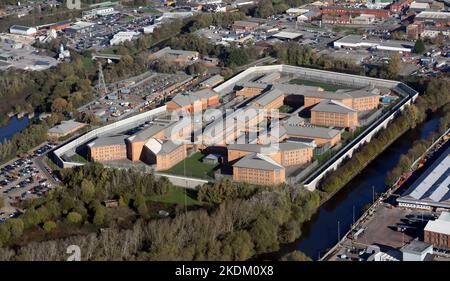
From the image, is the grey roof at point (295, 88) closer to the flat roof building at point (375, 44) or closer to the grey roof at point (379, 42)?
the flat roof building at point (375, 44)

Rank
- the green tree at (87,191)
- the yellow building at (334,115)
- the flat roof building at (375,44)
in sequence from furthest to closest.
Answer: the flat roof building at (375,44) < the yellow building at (334,115) < the green tree at (87,191)

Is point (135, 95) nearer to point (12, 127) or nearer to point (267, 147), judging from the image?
point (12, 127)

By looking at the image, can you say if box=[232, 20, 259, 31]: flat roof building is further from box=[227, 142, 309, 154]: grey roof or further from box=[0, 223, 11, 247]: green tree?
box=[0, 223, 11, 247]: green tree

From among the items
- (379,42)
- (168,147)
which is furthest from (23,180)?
(379,42)

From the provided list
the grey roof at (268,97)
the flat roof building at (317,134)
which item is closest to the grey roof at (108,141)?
the flat roof building at (317,134)

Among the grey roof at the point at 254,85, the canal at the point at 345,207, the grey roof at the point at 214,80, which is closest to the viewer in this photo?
the canal at the point at 345,207
